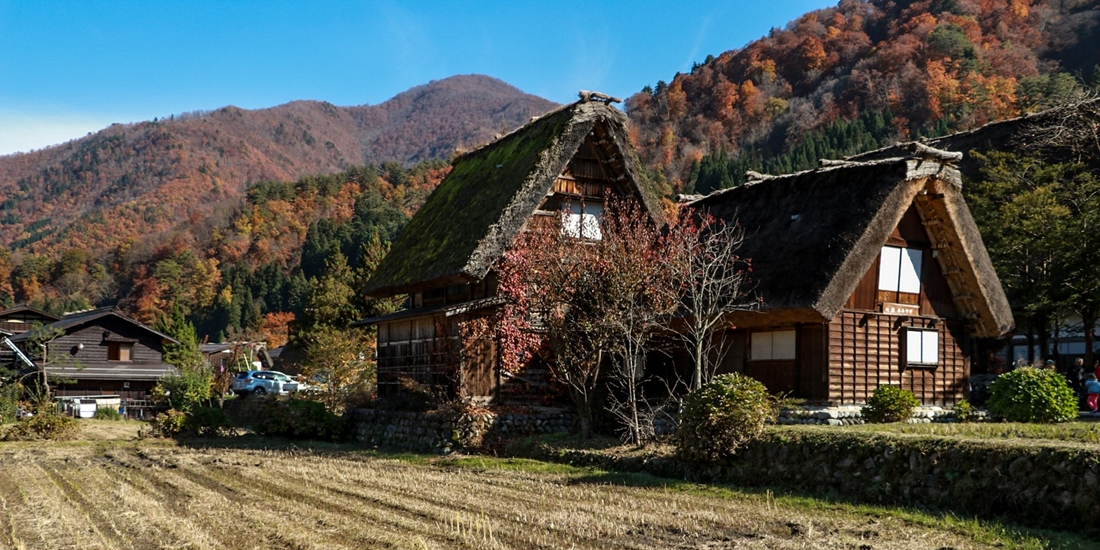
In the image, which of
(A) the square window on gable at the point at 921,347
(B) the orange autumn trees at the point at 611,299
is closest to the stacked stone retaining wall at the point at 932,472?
(B) the orange autumn trees at the point at 611,299

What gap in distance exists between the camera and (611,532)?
9.77 meters

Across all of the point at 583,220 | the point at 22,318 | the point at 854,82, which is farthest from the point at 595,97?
the point at 854,82

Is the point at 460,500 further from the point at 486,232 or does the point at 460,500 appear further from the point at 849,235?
the point at 849,235

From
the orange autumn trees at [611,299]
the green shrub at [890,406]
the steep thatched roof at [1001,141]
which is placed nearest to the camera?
the green shrub at [890,406]

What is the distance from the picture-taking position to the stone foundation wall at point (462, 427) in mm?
20359

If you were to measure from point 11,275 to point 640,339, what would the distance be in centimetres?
8692

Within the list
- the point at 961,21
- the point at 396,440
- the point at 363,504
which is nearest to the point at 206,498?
the point at 363,504

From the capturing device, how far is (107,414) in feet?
127

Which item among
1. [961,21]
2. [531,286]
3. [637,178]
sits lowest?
[531,286]

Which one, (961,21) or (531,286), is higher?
(961,21)

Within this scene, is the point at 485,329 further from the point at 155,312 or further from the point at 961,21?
the point at 961,21

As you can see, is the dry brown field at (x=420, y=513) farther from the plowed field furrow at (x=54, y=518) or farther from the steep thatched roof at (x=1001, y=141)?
the steep thatched roof at (x=1001, y=141)

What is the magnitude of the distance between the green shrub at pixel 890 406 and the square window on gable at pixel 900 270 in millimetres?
3257

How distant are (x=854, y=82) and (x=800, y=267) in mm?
67664
